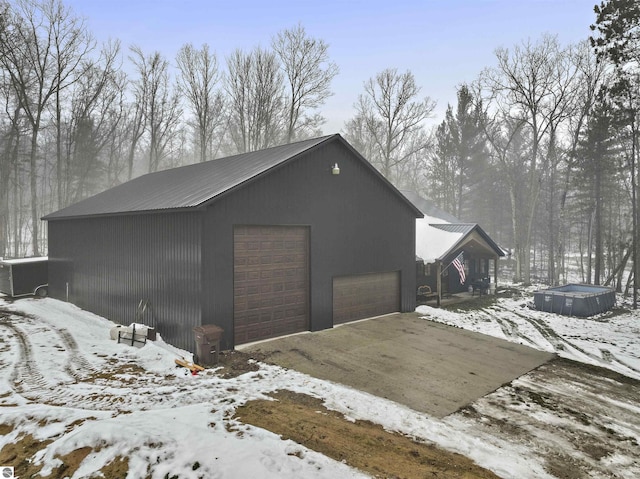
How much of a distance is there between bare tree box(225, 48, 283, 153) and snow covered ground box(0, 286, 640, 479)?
2294 centimetres

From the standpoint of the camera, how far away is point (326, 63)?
28156 millimetres

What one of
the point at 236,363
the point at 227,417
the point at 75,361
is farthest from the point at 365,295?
the point at 75,361

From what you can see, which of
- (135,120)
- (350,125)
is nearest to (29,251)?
(135,120)

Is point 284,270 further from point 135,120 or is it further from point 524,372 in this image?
point 135,120

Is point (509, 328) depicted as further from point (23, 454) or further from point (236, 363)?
point (23, 454)

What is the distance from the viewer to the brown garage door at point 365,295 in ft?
40.5

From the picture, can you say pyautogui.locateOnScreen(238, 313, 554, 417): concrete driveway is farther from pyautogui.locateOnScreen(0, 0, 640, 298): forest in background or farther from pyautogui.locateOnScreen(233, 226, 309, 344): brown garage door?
pyautogui.locateOnScreen(0, 0, 640, 298): forest in background

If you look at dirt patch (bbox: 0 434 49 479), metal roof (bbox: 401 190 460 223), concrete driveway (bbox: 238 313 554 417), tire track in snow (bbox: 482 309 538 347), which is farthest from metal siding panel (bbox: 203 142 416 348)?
metal roof (bbox: 401 190 460 223)

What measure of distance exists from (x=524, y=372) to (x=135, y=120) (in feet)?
109

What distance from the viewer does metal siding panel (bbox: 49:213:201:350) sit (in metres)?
9.12

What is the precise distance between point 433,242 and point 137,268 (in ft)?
43.2

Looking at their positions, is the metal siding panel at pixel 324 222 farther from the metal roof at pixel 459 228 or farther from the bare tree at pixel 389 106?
the bare tree at pixel 389 106

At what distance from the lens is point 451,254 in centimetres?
1731

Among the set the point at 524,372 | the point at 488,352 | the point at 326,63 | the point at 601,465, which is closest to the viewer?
the point at 601,465
